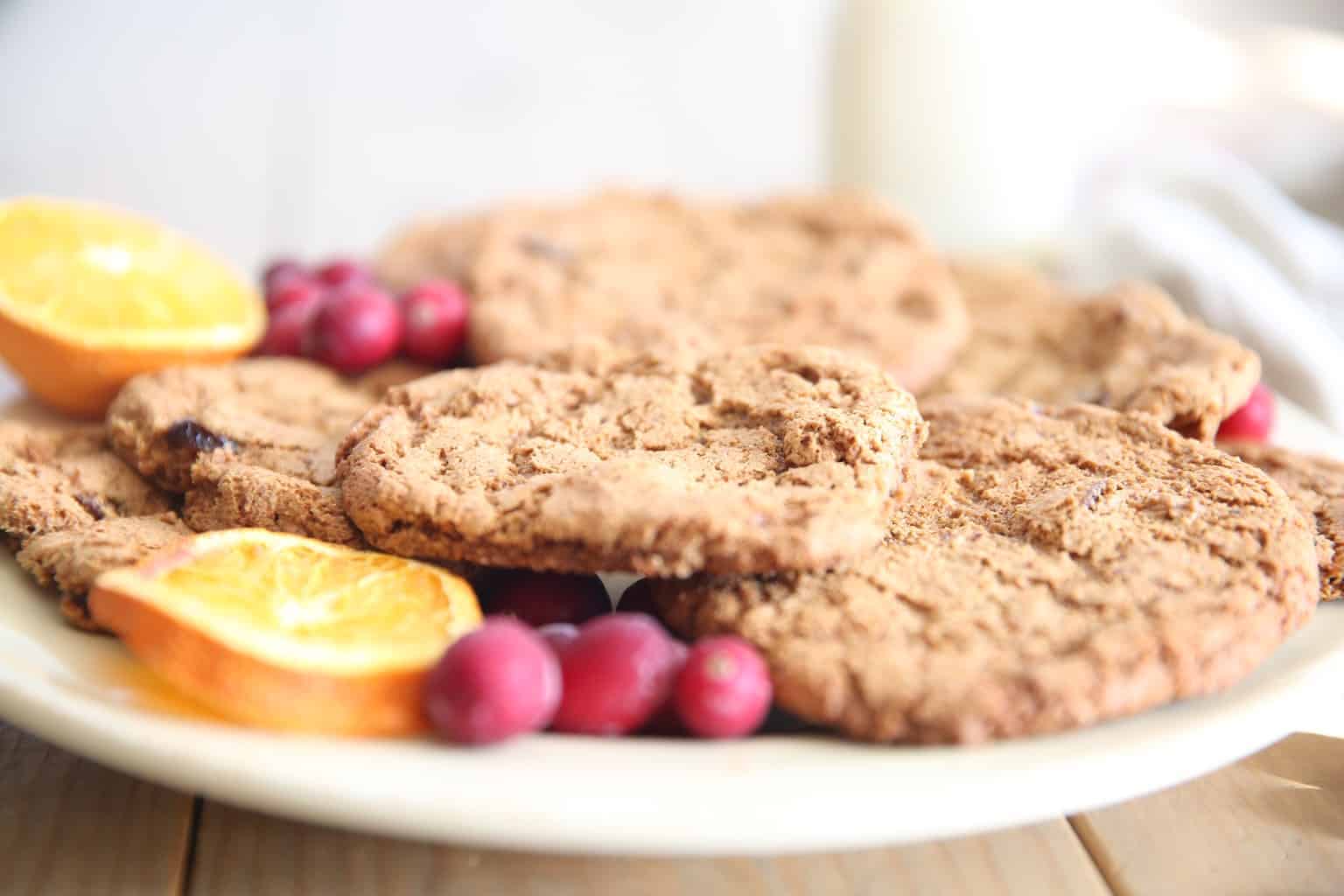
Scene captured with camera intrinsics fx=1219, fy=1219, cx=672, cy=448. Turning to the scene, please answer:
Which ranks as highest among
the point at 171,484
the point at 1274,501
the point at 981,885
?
the point at 1274,501

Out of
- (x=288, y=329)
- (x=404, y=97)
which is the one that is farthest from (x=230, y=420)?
(x=404, y=97)

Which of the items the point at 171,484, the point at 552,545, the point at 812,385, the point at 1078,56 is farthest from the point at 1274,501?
the point at 1078,56

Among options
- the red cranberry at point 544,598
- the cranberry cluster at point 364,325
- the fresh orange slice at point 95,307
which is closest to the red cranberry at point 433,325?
the cranberry cluster at point 364,325

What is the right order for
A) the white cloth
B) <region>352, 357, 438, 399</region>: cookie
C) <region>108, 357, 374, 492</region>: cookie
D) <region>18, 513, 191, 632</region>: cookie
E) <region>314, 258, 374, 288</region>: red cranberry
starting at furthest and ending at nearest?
<region>314, 258, 374, 288</region>: red cranberry → the white cloth → <region>352, 357, 438, 399</region>: cookie → <region>108, 357, 374, 492</region>: cookie → <region>18, 513, 191, 632</region>: cookie

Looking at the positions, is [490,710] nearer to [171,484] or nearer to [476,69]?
[171,484]

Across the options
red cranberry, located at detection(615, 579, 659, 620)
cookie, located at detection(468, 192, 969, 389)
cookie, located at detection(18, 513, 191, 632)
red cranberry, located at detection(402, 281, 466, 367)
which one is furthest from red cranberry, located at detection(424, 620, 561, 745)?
red cranberry, located at detection(402, 281, 466, 367)

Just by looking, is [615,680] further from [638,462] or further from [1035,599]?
[1035,599]

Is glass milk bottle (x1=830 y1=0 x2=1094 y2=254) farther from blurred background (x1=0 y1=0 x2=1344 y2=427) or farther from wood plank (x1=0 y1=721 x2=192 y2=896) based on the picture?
wood plank (x1=0 y1=721 x2=192 y2=896)
